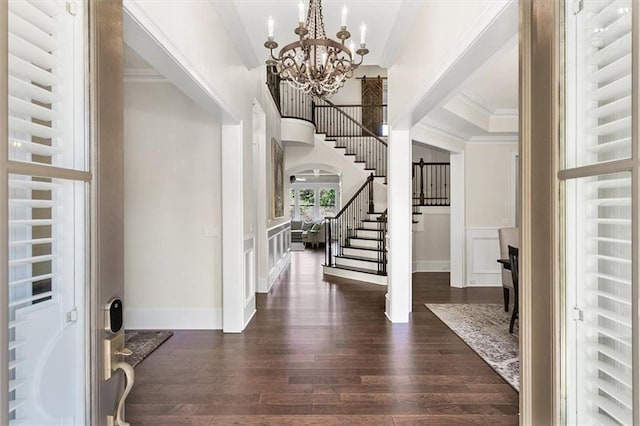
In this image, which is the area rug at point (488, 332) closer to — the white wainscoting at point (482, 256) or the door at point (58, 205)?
the white wainscoting at point (482, 256)

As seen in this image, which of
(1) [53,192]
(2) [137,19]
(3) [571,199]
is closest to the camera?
(1) [53,192]

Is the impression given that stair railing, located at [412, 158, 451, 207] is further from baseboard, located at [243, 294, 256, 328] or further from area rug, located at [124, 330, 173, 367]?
area rug, located at [124, 330, 173, 367]

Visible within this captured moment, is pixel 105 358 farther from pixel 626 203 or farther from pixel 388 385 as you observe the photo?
pixel 388 385

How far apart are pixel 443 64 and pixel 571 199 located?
1.60 m

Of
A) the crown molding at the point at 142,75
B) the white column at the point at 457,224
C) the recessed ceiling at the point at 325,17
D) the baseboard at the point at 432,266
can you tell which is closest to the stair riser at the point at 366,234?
the baseboard at the point at 432,266

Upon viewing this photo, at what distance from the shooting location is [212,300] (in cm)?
387

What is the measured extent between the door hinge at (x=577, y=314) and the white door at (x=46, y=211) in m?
1.33

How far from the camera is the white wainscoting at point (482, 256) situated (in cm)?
611

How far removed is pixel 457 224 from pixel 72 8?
6.18 m

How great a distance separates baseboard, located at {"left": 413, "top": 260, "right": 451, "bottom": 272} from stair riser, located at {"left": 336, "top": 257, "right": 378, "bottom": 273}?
4.21 feet

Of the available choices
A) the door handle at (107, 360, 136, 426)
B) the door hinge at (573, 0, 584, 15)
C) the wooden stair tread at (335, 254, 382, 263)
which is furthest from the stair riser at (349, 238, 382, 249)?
the door handle at (107, 360, 136, 426)

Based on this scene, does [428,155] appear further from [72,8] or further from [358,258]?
[72,8]

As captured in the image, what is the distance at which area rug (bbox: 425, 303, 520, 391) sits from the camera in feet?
9.35

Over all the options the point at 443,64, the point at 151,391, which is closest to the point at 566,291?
the point at 443,64
